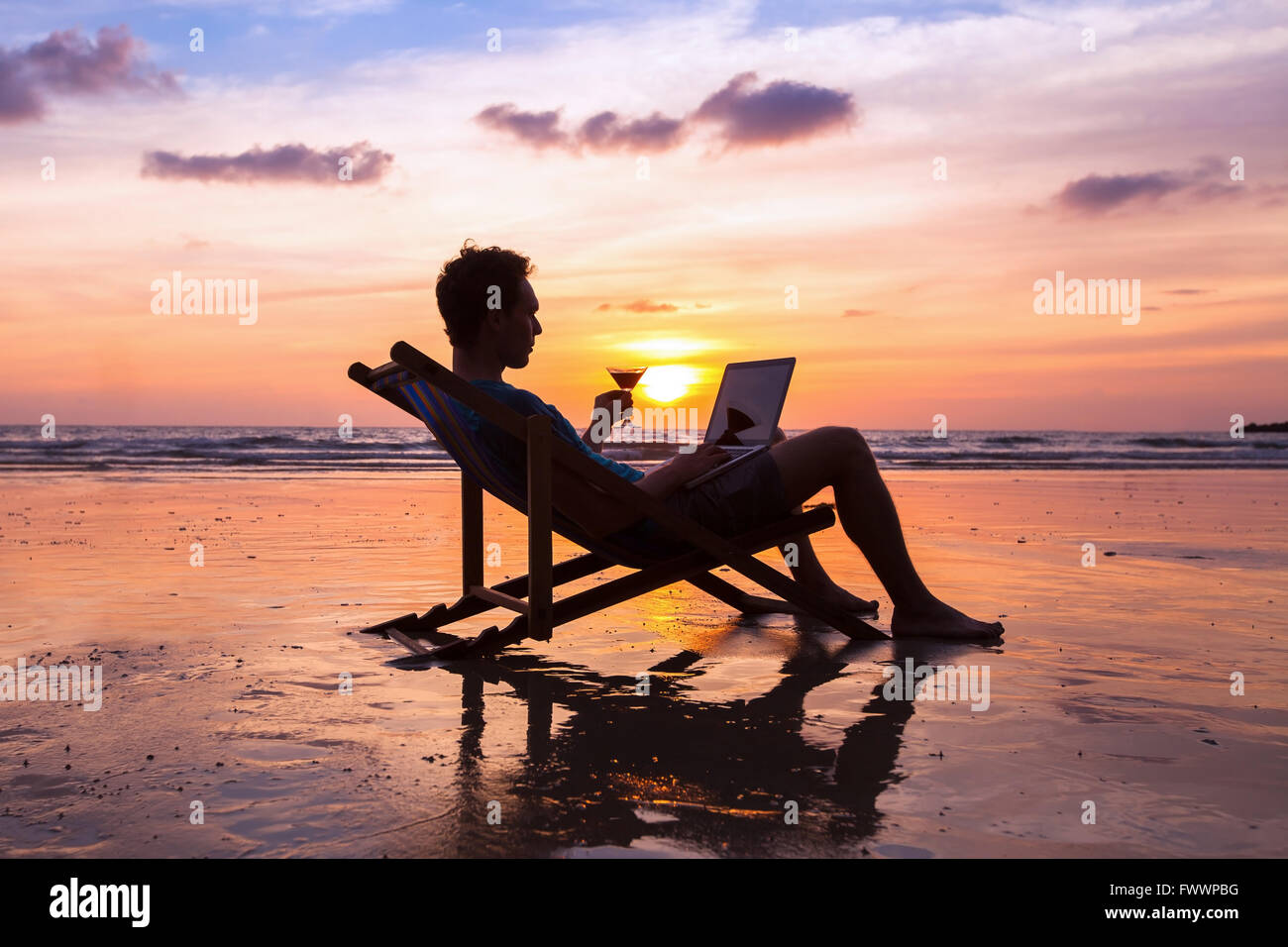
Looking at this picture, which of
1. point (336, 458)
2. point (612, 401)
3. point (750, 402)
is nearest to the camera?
point (750, 402)

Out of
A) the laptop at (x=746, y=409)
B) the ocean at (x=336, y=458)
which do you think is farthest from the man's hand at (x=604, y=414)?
the ocean at (x=336, y=458)

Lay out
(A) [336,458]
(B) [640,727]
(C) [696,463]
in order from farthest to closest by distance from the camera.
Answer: (A) [336,458] < (C) [696,463] < (B) [640,727]

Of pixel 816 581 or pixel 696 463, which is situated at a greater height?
pixel 696 463

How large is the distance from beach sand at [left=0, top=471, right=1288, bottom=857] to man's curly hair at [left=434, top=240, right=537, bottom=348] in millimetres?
1464

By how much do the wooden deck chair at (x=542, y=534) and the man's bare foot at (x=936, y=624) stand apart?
152 mm

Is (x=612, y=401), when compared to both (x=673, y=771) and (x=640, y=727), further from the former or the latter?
(x=673, y=771)

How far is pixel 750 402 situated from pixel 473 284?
1455mm

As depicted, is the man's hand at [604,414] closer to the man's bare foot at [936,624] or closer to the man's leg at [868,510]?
the man's leg at [868,510]

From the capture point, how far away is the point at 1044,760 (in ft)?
9.48

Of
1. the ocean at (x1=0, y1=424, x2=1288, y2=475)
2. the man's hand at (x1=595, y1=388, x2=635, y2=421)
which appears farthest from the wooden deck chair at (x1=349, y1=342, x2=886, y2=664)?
the ocean at (x1=0, y1=424, x2=1288, y2=475)

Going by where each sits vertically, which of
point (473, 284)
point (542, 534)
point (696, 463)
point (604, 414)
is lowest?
point (542, 534)

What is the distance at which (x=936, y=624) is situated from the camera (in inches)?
183

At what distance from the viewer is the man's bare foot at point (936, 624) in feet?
15.1

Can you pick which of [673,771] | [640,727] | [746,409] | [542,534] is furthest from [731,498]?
[673,771]
